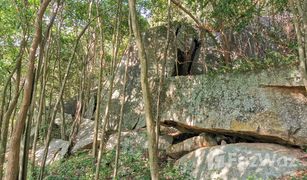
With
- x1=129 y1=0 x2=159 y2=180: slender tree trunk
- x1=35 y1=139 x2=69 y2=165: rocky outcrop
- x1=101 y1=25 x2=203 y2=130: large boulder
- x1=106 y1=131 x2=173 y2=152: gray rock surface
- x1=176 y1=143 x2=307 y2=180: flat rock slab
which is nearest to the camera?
x1=129 y1=0 x2=159 y2=180: slender tree trunk

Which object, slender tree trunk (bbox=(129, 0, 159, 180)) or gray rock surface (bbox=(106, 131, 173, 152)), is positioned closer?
slender tree trunk (bbox=(129, 0, 159, 180))

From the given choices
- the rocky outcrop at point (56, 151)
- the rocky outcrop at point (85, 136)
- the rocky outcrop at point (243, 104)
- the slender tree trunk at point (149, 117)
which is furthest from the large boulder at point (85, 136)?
the slender tree trunk at point (149, 117)

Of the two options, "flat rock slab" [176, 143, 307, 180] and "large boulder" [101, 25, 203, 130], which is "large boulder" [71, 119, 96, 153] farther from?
"flat rock slab" [176, 143, 307, 180]

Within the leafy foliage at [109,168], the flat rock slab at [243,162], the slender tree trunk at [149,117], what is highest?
the slender tree trunk at [149,117]

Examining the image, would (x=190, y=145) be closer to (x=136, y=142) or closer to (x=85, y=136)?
(x=136, y=142)

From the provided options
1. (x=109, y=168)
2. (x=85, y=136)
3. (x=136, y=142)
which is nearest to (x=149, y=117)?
(x=109, y=168)

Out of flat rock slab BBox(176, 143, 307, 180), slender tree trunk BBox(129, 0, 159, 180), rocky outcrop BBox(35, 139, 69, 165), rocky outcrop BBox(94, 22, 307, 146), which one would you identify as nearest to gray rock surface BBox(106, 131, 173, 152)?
rocky outcrop BBox(94, 22, 307, 146)

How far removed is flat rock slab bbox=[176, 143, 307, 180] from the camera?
6922 millimetres

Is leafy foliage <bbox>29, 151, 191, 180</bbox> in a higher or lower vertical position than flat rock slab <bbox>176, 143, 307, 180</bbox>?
lower

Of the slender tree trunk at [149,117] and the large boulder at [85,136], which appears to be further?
the large boulder at [85,136]

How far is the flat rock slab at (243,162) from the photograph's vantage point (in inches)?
273

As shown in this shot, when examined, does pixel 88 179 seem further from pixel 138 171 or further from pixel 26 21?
pixel 26 21

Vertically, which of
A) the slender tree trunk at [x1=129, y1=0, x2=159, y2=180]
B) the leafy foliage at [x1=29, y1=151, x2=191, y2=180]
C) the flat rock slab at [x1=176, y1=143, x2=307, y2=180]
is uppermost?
the slender tree trunk at [x1=129, y1=0, x2=159, y2=180]

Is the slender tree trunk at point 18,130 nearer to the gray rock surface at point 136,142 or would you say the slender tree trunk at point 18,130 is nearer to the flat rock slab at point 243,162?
the gray rock surface at point 136,142
